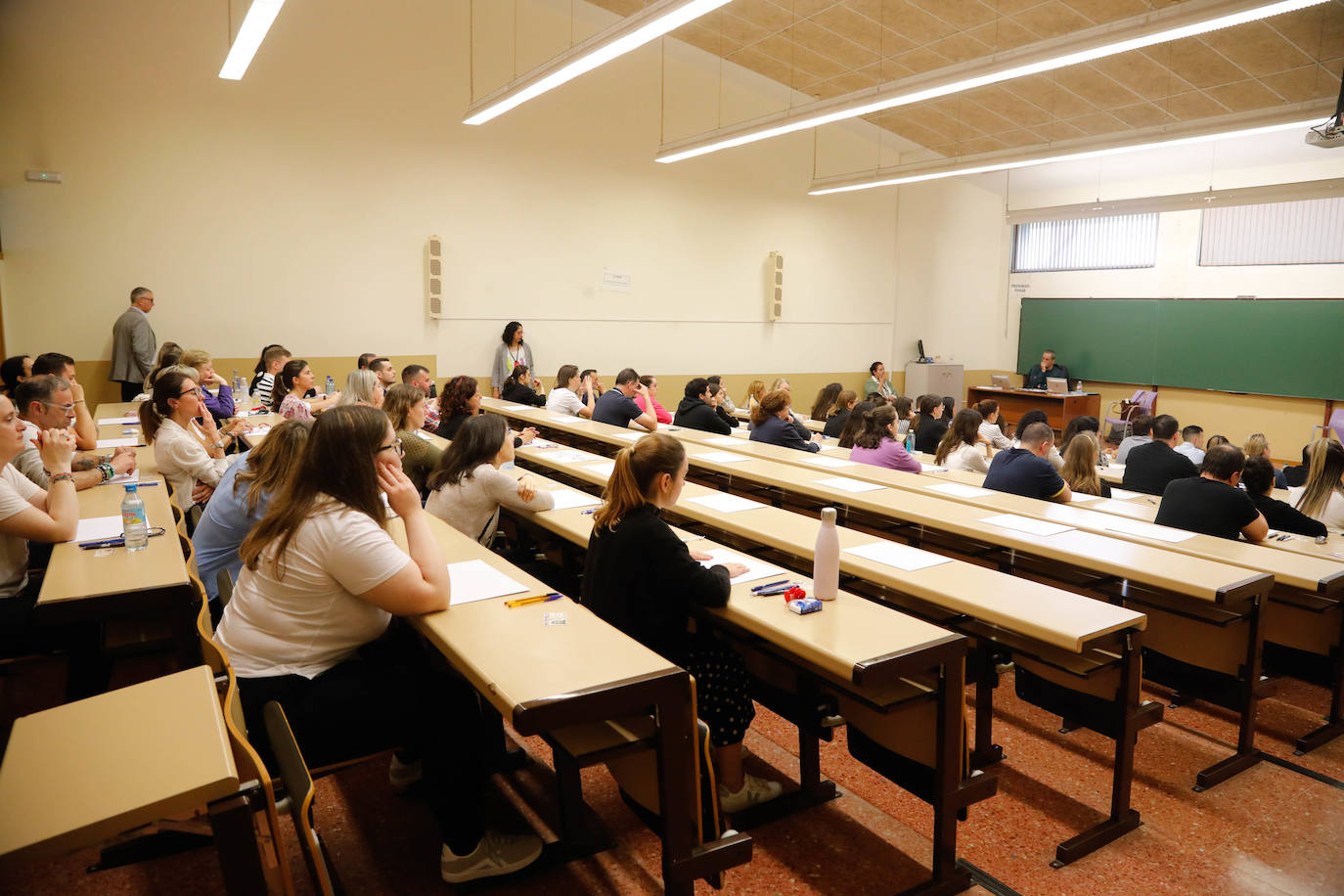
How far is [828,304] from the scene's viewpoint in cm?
1216

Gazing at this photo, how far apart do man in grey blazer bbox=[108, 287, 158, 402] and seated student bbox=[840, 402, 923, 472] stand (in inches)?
246

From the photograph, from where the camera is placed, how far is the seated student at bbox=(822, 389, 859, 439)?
24.7 feet

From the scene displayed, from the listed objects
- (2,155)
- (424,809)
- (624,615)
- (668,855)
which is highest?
(2,155)

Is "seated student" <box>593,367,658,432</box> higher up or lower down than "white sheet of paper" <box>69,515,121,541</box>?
higher up

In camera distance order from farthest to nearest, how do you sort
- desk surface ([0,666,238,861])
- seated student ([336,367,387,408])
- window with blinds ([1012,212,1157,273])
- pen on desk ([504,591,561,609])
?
1. window with blinds ([1012,212,1157,273])
2. seated student ([336,367,387,408])
3. pen on desk ([504,591,561,609])
4. desk surface ([0,666,238,861])

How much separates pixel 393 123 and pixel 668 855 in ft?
28.1

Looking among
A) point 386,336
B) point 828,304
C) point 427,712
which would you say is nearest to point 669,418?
point 386,336

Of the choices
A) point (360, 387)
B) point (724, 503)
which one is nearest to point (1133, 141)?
point (724, 503)

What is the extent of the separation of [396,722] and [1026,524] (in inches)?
105

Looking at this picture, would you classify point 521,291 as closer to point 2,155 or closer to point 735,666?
point 2,155

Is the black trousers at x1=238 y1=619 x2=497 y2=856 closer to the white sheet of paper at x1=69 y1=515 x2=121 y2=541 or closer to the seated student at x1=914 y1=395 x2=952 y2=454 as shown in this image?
the white sheet of paper at x1=69 y1=515 x2=121 y2=541

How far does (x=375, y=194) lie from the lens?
867cm

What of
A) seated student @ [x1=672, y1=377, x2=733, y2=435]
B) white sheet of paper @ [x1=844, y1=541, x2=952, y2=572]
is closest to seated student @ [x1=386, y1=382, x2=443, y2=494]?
white sheet of paper @ [x1=844, y1=541, x2=952, y2=572]

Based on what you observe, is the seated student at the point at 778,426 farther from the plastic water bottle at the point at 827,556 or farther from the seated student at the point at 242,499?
the seated student at the point at 242,499
